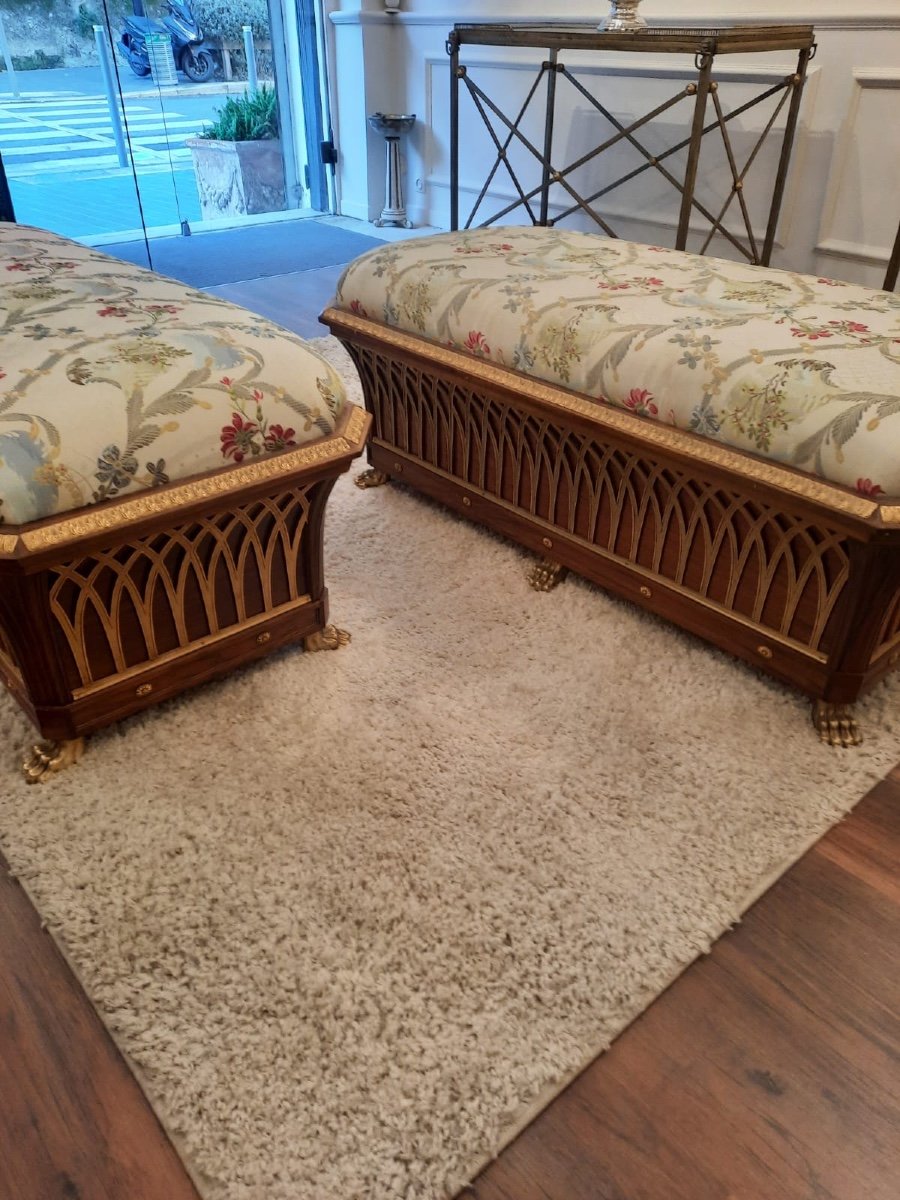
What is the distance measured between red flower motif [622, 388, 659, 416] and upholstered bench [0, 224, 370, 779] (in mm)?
402

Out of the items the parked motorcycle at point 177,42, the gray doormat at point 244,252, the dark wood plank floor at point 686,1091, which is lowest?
the dark wood plank floor at point 686,1091

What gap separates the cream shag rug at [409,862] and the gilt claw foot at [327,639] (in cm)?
2

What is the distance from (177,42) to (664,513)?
2890mm

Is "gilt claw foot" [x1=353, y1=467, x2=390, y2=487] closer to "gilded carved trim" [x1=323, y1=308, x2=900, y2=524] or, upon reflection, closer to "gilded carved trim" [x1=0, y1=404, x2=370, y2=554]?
"gilded carved trim" [x1=323, y1=308, x2=900, y2=524]

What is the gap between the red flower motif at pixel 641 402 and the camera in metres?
1.31

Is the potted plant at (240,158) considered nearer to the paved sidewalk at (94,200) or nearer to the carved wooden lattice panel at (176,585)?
the paved sidewalk at (94,200)

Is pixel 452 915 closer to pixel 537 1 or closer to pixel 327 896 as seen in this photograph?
pixel 327 896

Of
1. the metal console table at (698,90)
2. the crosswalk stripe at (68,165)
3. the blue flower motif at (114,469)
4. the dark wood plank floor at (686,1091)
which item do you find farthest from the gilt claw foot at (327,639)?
the crosswalk stripe at (68,165)

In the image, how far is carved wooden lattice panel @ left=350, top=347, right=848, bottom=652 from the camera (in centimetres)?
123

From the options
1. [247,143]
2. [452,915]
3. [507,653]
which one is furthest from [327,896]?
[247,143]

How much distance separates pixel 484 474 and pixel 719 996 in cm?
101

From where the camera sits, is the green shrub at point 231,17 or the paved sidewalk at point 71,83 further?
the green shrub at point 231,17

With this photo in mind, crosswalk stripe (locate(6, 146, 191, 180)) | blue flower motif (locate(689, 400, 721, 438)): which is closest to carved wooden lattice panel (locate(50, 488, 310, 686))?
blue flower motif (locate(689, 400, 721, 438))

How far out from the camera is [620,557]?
1.48 metres
